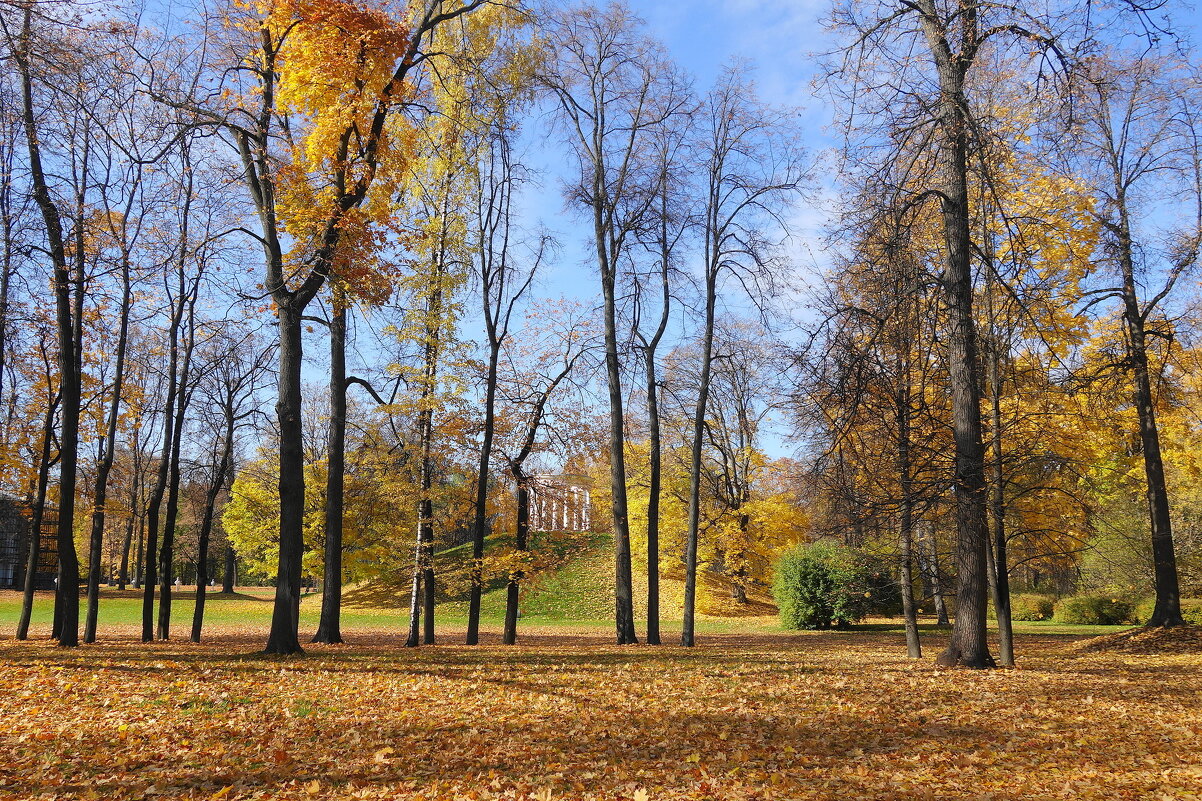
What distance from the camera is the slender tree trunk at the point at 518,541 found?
16.7 metres

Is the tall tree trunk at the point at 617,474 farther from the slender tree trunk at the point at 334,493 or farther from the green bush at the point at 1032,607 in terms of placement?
the green bush at the point at 1032,607

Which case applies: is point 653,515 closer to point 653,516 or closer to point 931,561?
point 653,516

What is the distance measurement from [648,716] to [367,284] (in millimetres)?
7130

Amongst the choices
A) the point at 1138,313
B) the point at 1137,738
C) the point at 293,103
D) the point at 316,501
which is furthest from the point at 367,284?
the point at 316,501

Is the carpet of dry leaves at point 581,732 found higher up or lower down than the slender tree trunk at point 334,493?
lower down

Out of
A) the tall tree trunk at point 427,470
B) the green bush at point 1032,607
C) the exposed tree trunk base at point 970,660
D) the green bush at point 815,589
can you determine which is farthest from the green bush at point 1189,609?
the tall tree trunk at point 427,470

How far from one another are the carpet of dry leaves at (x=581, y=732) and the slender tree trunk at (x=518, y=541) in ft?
24.5

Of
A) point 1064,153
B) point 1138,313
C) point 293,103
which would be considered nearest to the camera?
point 1064,153

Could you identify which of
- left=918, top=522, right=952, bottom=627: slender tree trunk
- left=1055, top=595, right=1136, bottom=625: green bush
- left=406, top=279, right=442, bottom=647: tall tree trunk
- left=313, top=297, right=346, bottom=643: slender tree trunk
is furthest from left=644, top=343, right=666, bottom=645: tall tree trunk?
left=1055, top=595, right=1136, bottom=625: green bush

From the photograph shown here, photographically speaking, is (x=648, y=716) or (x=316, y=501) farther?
(x=316, y=501)

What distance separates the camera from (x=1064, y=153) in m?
8.96

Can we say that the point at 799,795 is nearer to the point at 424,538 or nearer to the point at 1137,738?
the point at 1137,738

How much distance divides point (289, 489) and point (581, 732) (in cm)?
634

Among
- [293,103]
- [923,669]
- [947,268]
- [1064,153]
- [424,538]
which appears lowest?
[923,669]
